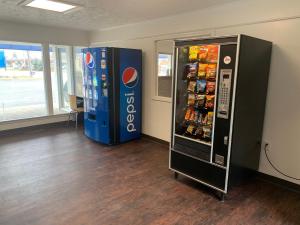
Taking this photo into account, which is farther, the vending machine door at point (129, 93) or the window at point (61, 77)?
the window at point (61, 77)

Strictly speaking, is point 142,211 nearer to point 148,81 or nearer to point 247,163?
point 247,163

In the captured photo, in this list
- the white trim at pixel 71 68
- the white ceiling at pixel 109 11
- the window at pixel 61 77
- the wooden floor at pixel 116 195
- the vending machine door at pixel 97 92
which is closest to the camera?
the wooden floor at pixel 116 195

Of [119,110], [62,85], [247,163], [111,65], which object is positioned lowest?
[247,163]

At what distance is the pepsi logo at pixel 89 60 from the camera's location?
169 inches

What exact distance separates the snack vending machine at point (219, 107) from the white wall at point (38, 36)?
3875 mm

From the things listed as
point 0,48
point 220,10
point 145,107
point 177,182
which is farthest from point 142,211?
point 0,48

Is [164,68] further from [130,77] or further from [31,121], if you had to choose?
[31,121]

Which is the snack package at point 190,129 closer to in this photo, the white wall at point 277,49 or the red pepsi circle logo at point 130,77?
the white wall at point 277,49

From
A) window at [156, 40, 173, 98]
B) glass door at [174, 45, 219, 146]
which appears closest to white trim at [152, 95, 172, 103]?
window at [156, 40, 173, 98]

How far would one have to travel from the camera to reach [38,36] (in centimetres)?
515

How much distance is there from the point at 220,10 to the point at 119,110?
2.50 metres

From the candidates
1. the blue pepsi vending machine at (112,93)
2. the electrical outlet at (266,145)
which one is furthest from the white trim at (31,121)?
the electrical outlet at (266,145)

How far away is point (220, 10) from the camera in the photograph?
3.26m

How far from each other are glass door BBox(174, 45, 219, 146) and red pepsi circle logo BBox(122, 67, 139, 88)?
1.69m
